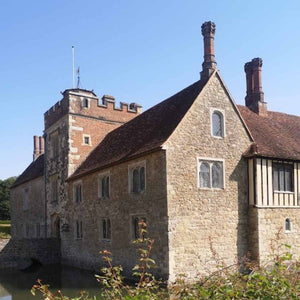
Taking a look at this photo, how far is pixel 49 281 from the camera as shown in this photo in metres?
15.6

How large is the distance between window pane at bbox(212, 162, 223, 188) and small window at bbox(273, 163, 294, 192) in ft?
7.26

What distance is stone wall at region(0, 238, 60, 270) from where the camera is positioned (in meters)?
20.2

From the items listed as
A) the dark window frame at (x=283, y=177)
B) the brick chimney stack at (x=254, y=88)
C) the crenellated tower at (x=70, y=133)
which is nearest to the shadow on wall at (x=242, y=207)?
the dark window frame at (x=283, y=177)

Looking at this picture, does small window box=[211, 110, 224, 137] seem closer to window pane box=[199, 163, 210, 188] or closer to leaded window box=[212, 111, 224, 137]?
leaded window box=[212, 111, 224, 137]

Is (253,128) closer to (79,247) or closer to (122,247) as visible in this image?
(122,247)

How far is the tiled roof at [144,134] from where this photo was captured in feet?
47.0

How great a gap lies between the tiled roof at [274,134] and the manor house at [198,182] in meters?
0.06

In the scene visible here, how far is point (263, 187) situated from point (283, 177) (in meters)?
1.24

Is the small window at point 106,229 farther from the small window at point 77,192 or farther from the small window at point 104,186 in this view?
the small window at point 77,192

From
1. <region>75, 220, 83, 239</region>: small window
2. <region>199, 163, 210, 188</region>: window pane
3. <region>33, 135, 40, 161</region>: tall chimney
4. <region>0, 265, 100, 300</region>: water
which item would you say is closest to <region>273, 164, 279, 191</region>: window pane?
<region>199, 163, 210, 188</region>: window pane

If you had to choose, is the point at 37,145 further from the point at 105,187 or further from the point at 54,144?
the point at 105,187

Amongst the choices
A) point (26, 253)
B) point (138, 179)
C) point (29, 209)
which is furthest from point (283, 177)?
point (29, 209)

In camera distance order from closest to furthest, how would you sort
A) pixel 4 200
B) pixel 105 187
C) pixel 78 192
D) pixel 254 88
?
1. pixel 105 187
2. pixel 254 88
3. pixel 78 192
4. pixel 4 200

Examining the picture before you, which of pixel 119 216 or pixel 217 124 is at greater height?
pixel 217 124
